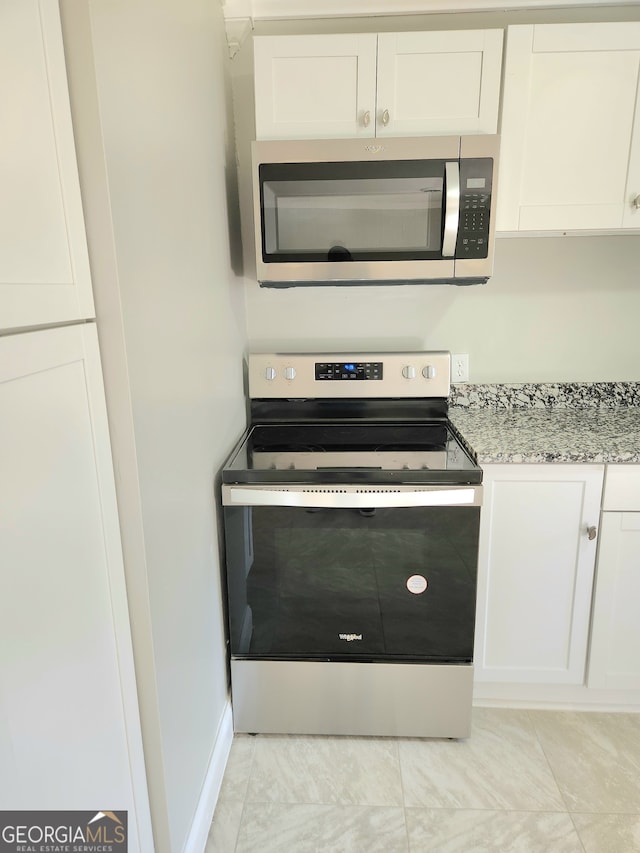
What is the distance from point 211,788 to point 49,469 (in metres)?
1.13

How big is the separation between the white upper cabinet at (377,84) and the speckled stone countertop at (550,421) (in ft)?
3.00

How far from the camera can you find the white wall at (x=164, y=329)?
0.92m

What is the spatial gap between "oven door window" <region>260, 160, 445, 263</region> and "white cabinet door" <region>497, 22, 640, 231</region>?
26cm

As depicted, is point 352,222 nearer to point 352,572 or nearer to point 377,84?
point 377,84

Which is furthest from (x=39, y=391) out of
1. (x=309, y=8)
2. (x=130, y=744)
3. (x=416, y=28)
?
(x=416, y=28)

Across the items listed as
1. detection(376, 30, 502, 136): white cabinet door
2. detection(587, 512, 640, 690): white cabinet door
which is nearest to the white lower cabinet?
detection(587, 512, 640, 690): white cabinet door

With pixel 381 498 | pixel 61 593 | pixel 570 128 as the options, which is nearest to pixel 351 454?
pixel 381 498

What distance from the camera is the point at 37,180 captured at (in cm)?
79

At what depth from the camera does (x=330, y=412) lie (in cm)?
209

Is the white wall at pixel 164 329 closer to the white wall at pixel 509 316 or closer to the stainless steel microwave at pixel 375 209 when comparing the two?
the stainless steel microwave at pixel 375 209

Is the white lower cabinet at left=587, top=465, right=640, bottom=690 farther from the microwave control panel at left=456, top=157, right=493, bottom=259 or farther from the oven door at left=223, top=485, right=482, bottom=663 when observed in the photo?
the microwave control panel at left=456, top=157, right=493, bottom=259

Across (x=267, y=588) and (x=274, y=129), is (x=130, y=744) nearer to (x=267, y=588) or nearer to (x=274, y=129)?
(x=267, y=588)

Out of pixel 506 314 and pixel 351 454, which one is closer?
pixel 351 454

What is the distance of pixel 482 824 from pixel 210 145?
1976 millimetres
